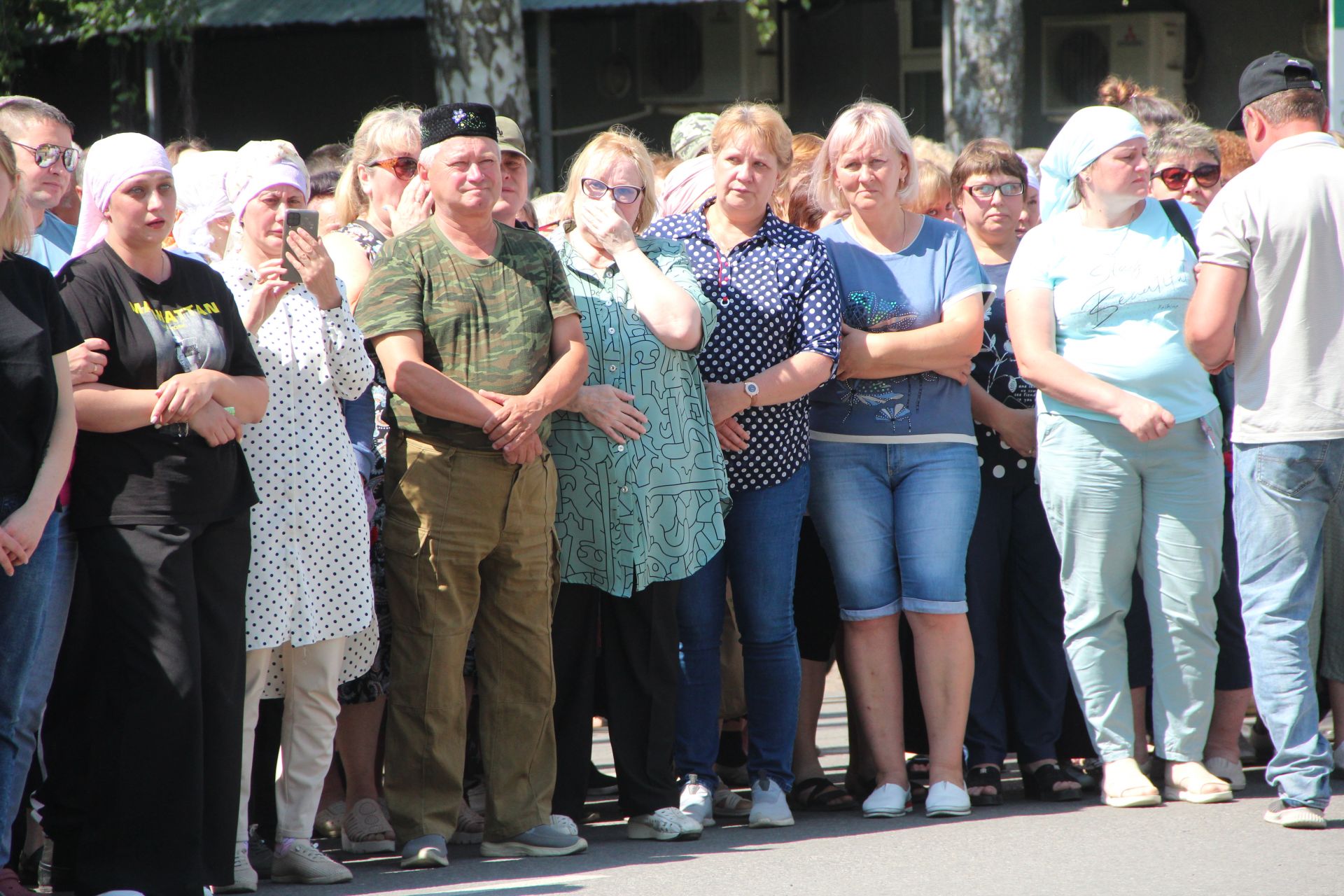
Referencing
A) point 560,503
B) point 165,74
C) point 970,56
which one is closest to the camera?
point 560,503

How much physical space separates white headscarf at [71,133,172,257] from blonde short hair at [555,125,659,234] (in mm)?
1322

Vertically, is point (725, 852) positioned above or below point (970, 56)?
below

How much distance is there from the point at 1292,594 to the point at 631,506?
199 cm

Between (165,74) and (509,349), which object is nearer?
(509,349)

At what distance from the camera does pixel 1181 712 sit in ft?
16.5

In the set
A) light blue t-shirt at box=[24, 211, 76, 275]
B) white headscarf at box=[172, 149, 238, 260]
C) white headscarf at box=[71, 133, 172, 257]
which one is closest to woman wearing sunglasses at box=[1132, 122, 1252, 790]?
white headscarf at box=[172, 149, 238, 260]

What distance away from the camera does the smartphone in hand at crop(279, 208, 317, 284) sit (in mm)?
4281

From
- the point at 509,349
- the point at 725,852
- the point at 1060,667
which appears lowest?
the point at 725,852

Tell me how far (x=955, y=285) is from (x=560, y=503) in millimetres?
1491

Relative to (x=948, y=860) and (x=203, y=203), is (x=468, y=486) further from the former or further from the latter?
(x=948, y=860)

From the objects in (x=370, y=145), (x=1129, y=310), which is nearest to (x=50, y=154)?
(x=370, y=145)

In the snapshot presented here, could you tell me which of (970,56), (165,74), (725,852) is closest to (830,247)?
(725,852)

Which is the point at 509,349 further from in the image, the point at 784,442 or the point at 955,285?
the point at 955,285

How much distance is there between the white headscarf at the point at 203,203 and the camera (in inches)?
188
